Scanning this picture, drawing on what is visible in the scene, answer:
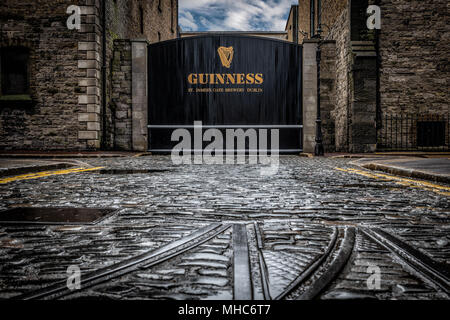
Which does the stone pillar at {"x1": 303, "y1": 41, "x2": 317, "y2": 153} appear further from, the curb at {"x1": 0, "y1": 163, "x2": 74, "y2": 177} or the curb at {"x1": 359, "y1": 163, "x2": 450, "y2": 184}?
the curb at {"x1": 0, "y1": 163, "x2": 74, "y2": 177}

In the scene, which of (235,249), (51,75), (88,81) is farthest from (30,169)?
(51,75)

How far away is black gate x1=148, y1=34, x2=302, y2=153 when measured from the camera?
47.7 ft

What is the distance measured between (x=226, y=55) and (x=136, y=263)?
13.9 metres

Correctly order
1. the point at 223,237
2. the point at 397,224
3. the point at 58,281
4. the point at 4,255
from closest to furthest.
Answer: the point at 58,281
the point at 4,255
the point at 223,237
the point at 397,224

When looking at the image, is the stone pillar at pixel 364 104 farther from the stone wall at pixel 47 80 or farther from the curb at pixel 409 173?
the stone wall at pixel 47 80

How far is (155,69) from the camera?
1456 centimetres

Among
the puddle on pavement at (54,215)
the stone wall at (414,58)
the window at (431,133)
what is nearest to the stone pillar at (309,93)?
the stone wall at (414,58)

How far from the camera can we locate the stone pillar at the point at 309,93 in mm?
14406

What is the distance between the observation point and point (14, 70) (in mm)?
13242

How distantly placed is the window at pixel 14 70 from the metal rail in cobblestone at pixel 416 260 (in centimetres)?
1445

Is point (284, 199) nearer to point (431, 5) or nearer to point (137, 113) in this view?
point (137, 113)

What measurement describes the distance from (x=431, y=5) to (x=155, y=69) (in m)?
11.5

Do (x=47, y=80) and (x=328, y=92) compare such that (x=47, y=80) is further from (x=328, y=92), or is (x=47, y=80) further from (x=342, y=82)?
(x=342, y=82)
